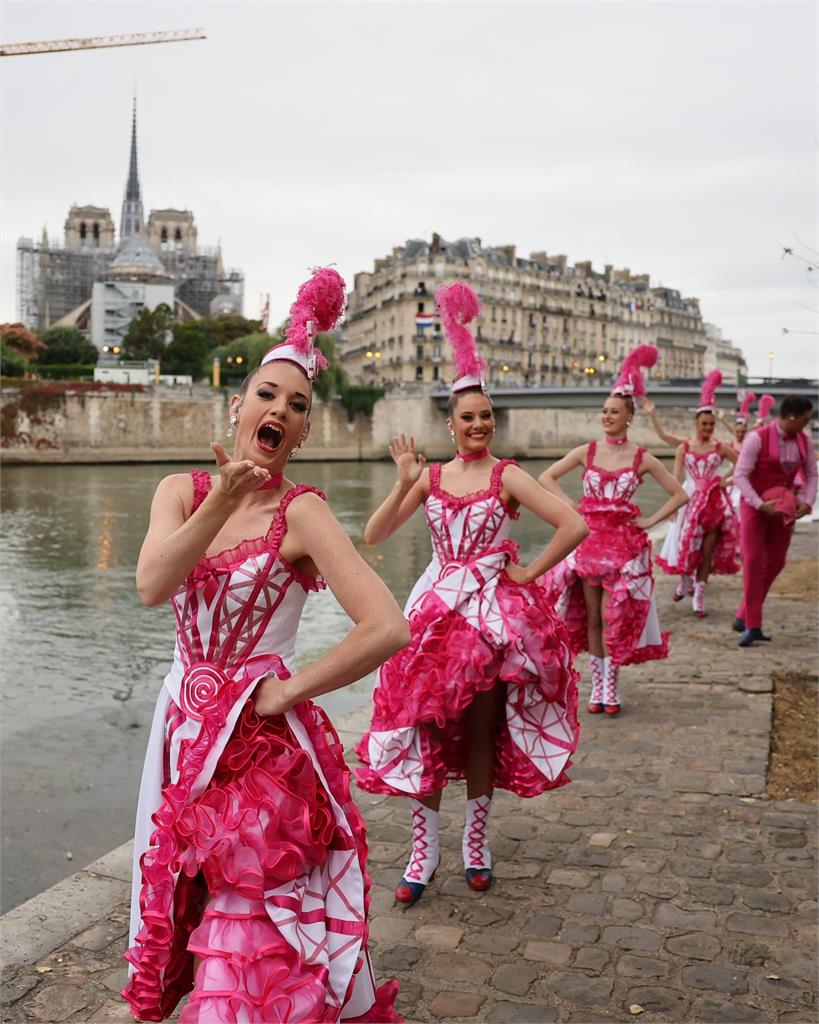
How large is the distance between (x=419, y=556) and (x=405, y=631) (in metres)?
17.5

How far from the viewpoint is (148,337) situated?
85.7 metres

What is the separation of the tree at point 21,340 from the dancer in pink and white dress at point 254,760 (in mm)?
88219

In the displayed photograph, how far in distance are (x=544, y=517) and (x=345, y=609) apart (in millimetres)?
2697

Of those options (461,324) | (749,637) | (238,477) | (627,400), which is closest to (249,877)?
(238,477)

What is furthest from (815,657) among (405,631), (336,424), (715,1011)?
(336,424)

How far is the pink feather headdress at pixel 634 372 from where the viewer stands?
8.27 m

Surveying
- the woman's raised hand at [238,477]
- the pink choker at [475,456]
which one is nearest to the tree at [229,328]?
the pink choker at [475,456]

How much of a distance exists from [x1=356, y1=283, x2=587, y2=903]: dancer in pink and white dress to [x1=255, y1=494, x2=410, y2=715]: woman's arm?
6.17 ft

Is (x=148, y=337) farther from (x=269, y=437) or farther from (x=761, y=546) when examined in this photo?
(x=269, y=437)

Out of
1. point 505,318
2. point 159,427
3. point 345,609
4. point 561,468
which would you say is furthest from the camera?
point 505,318

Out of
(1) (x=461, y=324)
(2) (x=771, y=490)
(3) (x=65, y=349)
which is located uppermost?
(3) (x=65, y=349)

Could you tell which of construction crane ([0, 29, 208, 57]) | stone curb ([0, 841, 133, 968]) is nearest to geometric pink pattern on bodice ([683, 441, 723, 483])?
stone curb ([0, 841, 133, 968])

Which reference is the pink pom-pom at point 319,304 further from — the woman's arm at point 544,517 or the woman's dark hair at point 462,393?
the woman's dark hair at point 462,393

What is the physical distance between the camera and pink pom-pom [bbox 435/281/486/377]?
575 centimetres
